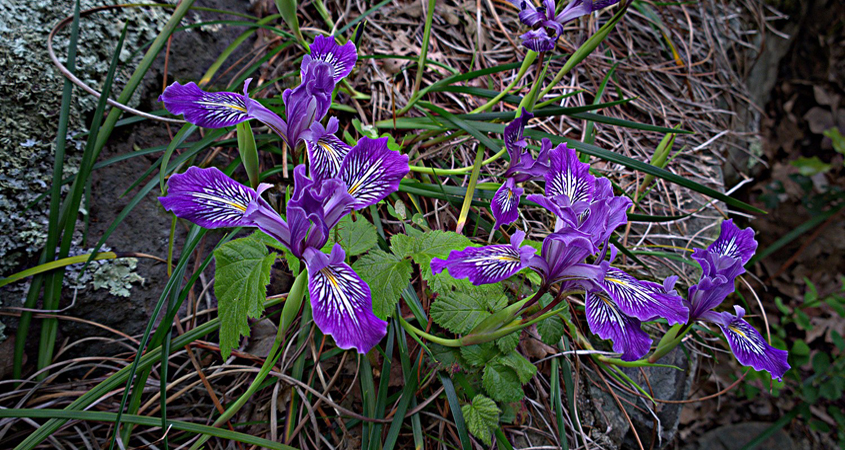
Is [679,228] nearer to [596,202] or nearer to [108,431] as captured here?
[596,202]

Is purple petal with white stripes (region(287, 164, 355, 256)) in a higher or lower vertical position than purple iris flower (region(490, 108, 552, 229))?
higher

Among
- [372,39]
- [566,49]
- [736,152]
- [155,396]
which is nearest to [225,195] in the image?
[155,396]

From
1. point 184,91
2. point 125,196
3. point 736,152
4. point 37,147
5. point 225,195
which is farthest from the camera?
point 736,152

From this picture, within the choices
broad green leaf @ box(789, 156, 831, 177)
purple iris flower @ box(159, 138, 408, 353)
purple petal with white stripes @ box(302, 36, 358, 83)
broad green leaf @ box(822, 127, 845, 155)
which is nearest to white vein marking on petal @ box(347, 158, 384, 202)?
purple iris flower @ box(159, 138, 408, 353)

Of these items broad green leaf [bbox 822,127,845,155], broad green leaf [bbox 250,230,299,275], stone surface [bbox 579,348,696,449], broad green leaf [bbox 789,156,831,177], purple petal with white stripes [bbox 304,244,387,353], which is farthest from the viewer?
broad green leaf [bbox 789,156,831,177]

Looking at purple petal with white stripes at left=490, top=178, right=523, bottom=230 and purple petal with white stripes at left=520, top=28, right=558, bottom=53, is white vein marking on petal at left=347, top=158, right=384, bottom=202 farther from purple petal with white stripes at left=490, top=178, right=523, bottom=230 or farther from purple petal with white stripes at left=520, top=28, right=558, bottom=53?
purple petal with white stripes at left=520, top=28, right=558, bottom=53

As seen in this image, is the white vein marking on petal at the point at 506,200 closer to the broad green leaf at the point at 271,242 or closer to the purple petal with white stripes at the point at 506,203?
the purple petal with white stripes at the point at 506,203
